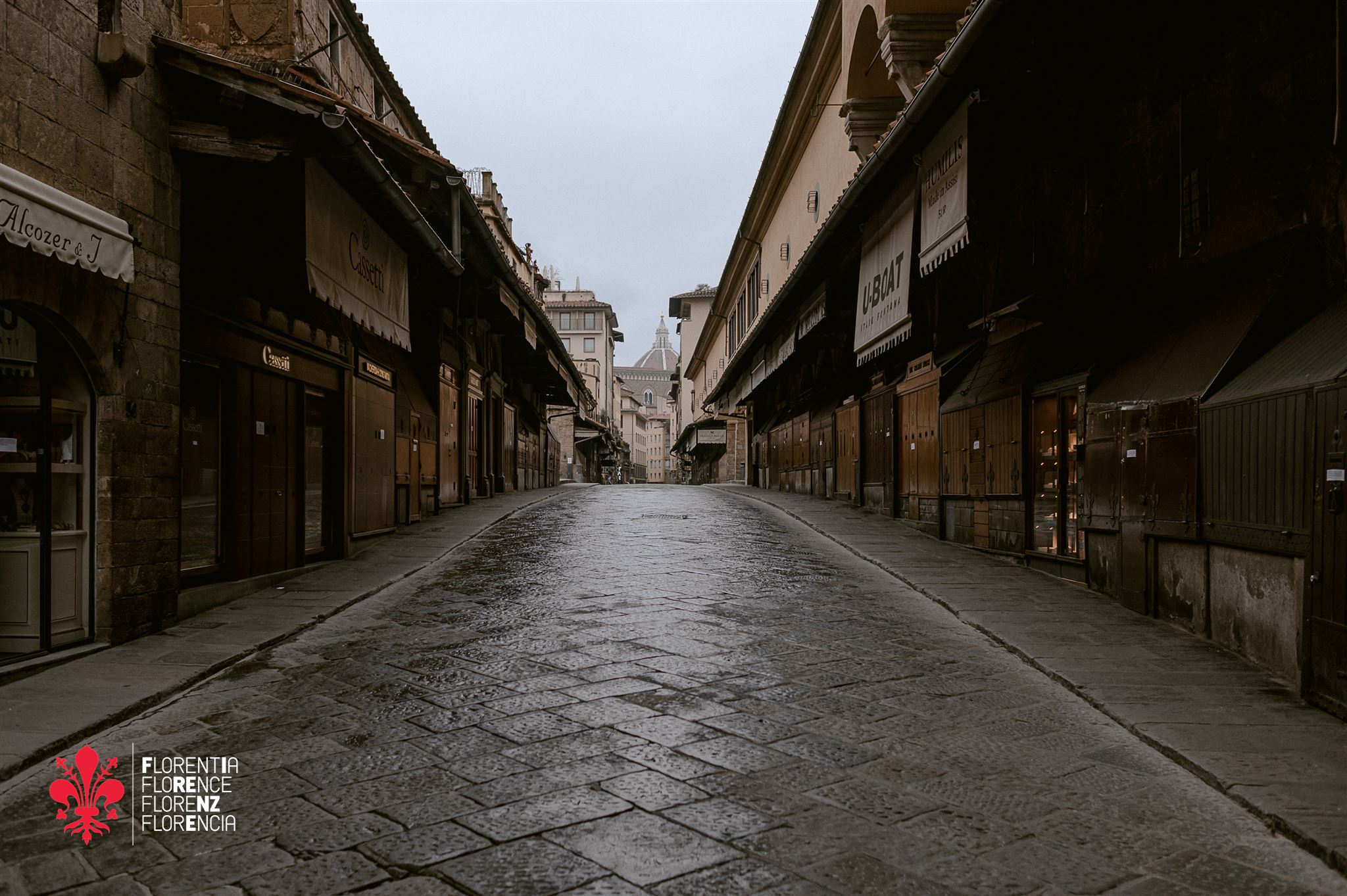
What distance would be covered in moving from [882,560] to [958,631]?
3.57m

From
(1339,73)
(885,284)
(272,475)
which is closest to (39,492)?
(272,475)

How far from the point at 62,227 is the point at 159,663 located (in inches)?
102

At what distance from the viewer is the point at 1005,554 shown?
34.1 feet

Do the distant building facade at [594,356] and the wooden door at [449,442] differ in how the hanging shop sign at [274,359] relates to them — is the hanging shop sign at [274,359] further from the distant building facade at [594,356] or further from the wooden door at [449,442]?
the distant building facade at [594,356]

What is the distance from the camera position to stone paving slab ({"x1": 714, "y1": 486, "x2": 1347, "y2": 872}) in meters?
3.35

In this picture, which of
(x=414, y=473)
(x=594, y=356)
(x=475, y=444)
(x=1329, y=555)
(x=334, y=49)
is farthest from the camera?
(x=594, y=356)

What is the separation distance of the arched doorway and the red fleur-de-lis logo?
2093 mm

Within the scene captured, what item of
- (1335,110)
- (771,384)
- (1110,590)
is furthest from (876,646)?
(771,384)

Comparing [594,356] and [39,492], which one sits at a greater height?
[594,356]

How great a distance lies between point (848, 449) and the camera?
19047mm

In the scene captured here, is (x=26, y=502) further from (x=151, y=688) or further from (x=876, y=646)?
(x=876, y=646)

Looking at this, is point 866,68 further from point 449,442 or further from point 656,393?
point 656,393

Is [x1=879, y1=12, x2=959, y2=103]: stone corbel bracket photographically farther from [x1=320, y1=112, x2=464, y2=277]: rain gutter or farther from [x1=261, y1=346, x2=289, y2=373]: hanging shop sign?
[x1=261, y1=346, x2=289, y2=373]: hanging shop sign

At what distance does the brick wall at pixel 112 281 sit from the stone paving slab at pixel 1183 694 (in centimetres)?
597
